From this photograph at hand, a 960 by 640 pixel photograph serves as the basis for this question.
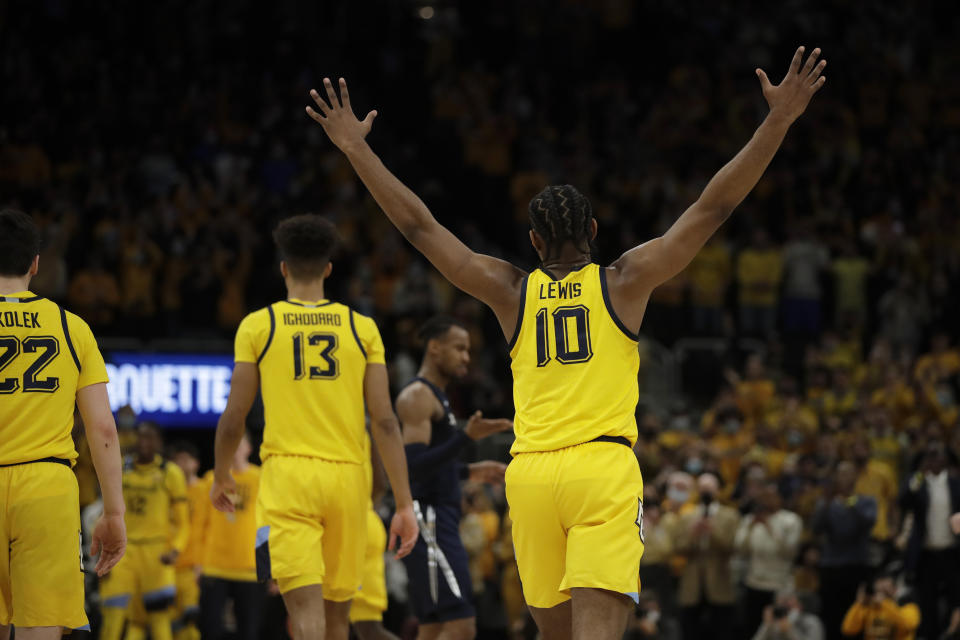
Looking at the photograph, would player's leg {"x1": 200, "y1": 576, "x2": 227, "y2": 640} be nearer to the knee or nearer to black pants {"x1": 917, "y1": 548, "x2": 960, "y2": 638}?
the knee

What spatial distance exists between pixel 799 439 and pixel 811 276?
4910mm

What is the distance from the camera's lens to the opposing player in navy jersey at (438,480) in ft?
27.7

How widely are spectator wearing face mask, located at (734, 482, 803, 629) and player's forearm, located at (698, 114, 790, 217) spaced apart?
996cm

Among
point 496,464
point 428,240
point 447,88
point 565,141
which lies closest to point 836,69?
point 565,141

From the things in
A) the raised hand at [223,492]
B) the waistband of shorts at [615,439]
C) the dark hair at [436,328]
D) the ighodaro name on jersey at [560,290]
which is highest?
the dark hair at [436,328]

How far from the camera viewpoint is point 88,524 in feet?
45.3

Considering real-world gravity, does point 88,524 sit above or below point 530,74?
below

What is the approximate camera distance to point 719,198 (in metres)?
5.46

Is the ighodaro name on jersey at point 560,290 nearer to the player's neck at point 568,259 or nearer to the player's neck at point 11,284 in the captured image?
the player's neck at point 568,259

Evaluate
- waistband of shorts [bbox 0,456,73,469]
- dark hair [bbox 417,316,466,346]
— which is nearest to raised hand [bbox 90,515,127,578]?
waistband of shorts [bbox 0,456,73,469]

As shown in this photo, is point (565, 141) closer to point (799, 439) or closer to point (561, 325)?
point (799, 439)

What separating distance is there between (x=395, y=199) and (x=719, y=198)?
134 centimetres

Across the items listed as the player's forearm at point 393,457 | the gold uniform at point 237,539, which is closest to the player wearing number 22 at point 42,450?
the player's forearm at point 393,457

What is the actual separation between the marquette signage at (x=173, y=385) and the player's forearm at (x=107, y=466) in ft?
38.1
